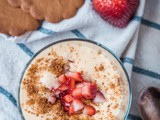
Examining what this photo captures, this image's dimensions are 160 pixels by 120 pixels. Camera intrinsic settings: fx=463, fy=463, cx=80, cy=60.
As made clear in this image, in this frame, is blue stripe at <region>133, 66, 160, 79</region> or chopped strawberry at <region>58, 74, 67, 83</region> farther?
blue stripe at <region>133, 66, 160, 79</region>

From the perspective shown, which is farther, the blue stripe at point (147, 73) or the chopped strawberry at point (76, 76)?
the blue stripe at point (147, 73)

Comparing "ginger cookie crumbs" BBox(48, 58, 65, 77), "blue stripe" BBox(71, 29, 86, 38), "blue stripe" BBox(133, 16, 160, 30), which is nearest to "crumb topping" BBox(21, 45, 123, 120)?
"ginger cookie crumbs" BBox(48, 58, 65, 77)

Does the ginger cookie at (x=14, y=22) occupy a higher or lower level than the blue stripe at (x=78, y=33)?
higher

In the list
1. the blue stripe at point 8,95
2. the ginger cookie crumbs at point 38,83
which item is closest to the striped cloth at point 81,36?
the blue stripe at point 8,95

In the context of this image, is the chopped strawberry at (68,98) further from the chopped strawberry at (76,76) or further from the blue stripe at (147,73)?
the blue stripe at (147,73)

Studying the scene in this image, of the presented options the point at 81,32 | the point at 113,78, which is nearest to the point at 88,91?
the point at 113,78

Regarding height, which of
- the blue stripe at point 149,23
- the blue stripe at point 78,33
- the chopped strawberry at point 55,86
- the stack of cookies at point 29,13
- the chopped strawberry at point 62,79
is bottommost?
the chopped strawberry at point 55,86

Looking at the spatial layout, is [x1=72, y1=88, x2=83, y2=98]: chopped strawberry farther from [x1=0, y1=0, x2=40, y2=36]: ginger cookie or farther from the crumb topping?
[x1=0, y1=0, x2=40, y2=36]: ginger cookie

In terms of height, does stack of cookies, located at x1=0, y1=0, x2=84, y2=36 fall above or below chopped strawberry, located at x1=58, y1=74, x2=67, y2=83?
above
